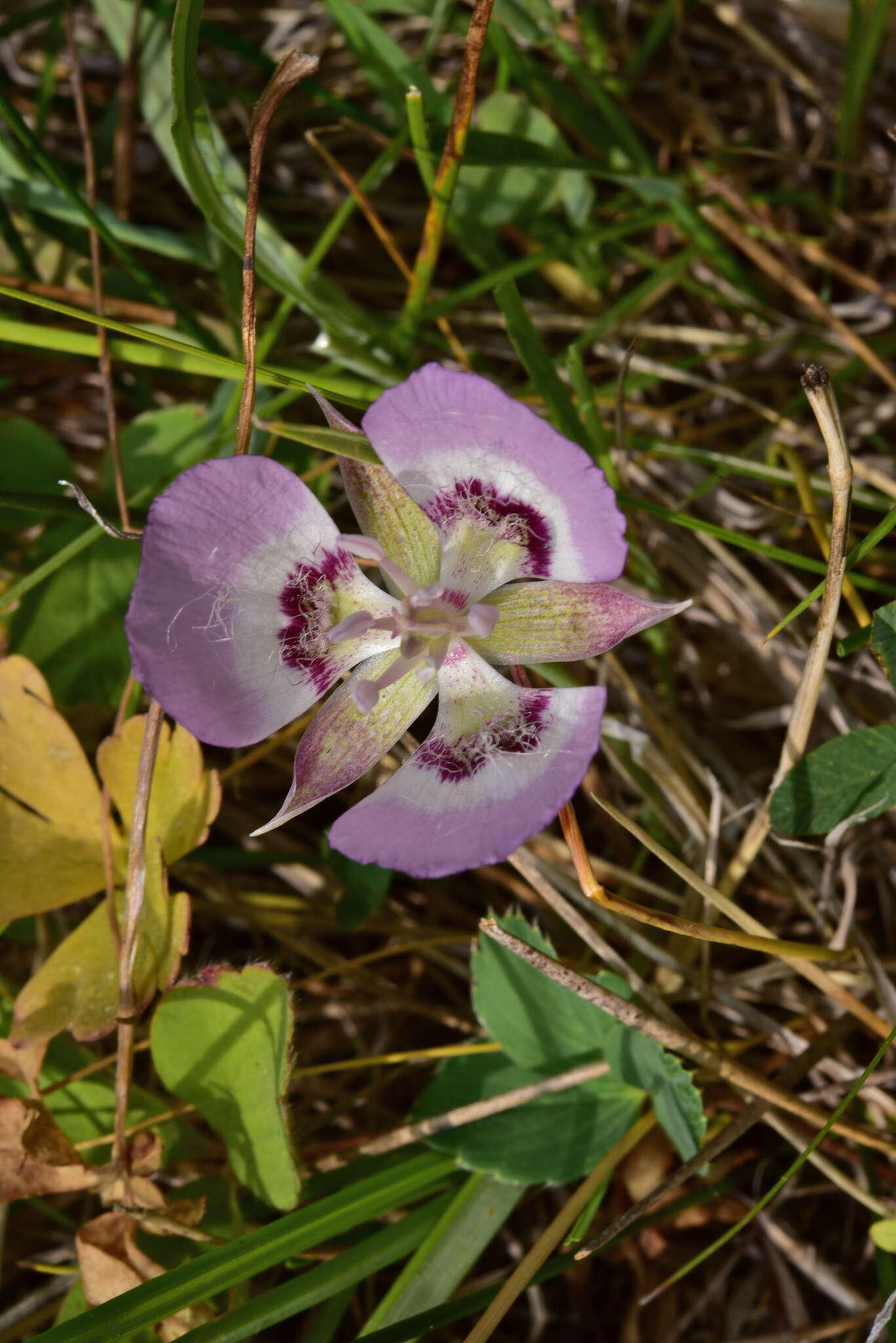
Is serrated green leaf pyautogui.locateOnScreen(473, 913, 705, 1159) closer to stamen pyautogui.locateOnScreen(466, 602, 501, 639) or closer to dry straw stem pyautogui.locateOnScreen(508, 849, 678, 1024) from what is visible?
dry straw stem pyautogui.locateOnScreen(508, 849, 678, 1024)

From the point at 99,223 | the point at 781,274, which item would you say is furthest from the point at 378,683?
the point at 781,274

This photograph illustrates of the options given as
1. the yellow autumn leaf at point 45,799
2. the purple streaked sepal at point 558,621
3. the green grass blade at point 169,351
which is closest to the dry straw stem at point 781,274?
the green grass blade at point 169,351

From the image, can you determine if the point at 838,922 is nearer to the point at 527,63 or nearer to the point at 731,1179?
the point at 731,1179

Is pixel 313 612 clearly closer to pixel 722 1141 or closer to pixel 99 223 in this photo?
pixel 99 223

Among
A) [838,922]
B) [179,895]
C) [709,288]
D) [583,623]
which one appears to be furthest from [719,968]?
[709,288]

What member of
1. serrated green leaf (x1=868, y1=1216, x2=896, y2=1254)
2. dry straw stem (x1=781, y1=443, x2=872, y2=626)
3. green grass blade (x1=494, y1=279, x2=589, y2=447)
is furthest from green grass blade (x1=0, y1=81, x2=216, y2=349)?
serrated green leaf (x1=868, y1=1216, x2=896, y2=1254)

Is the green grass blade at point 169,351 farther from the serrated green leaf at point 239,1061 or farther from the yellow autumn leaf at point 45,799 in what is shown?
the serrated green leaf at point 239,1061
